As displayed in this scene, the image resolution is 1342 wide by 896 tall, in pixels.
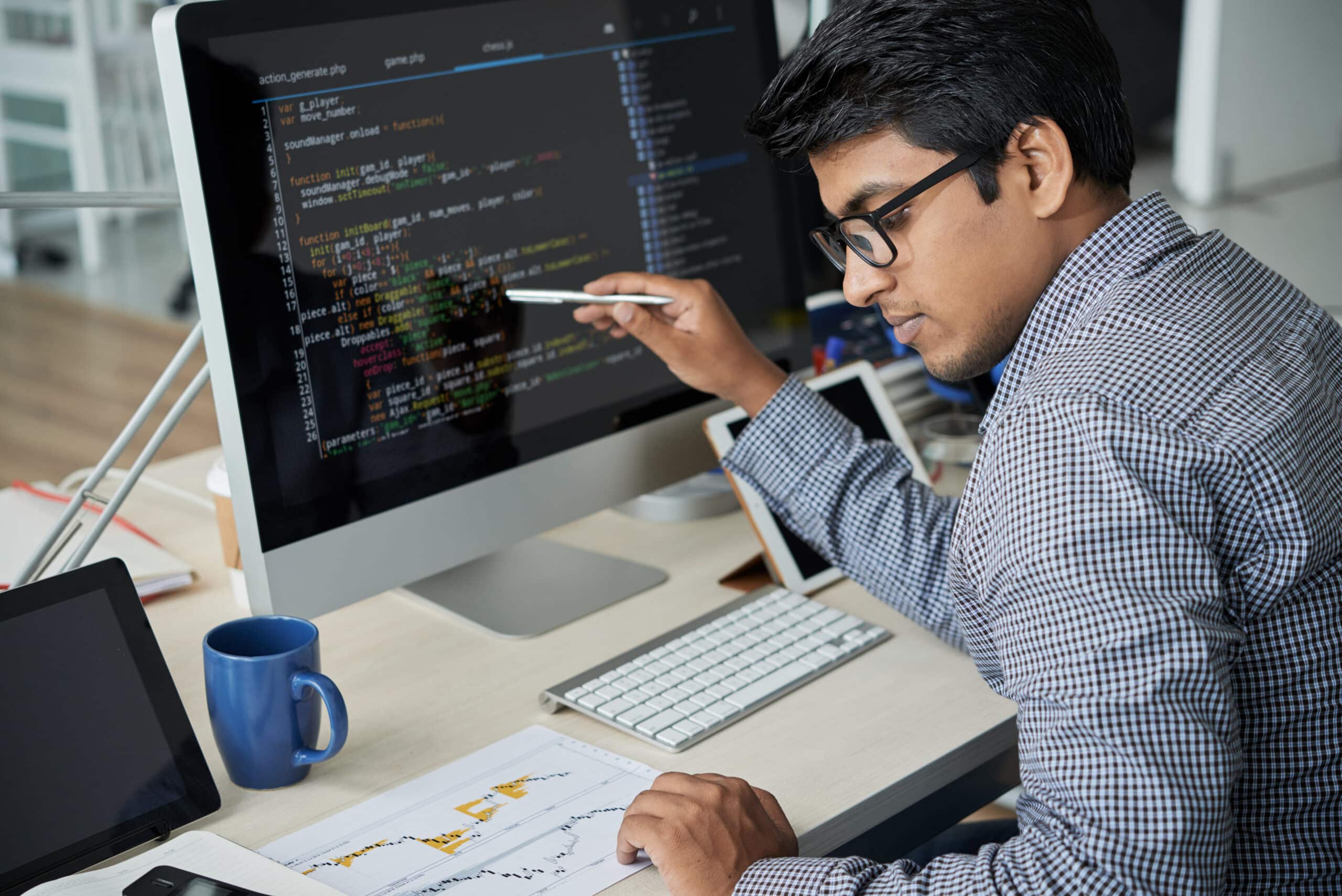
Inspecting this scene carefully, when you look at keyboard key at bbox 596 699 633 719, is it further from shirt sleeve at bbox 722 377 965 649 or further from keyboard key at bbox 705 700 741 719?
shirt sleeve at bbox 722 377 965 649

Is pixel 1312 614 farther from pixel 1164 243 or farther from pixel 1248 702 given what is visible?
pixel 1164 243

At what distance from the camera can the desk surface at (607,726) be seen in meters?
0.94

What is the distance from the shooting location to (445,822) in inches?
35.7

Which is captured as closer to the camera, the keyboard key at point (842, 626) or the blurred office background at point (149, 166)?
the keyboard key at point (842, 626)

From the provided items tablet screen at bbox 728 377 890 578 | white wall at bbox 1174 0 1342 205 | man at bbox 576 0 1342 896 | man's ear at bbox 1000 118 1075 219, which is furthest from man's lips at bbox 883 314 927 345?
white wall at bbox 1174 0 1342 205

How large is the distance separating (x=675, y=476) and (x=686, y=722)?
1.22ft

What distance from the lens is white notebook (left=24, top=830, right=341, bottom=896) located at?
810mm

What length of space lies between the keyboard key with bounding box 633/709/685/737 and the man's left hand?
10 centimetres

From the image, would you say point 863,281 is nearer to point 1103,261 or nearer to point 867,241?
point 867,241

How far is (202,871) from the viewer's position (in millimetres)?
840

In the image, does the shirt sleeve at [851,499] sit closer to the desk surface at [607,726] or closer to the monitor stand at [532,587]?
the desk surface at [607,726]

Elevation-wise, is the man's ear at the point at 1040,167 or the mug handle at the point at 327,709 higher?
the man's ear at the point at 1040,167

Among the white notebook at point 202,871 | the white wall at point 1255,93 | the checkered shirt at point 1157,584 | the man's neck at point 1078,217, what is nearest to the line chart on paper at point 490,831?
the white notebook at point 202,871

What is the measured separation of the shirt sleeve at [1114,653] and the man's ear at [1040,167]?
19 centimetres
